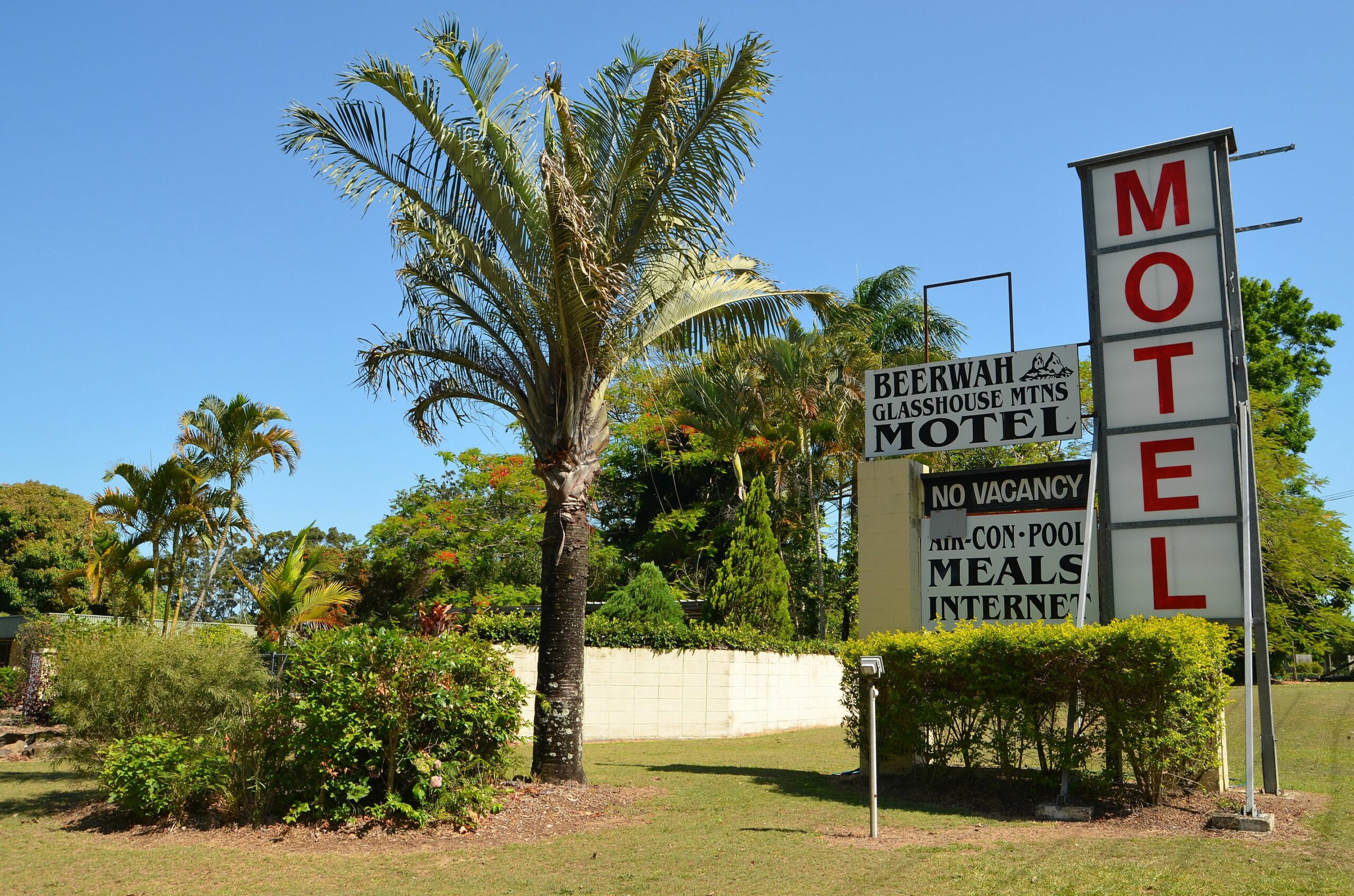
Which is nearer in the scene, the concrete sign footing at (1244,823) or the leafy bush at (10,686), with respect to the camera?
the concrete sign footing at (1244,823)

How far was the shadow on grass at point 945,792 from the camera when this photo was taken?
9953 millimetres

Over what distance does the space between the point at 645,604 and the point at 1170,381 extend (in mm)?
11380

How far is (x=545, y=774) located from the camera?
10.6 m

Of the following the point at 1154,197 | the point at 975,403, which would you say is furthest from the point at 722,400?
the point at 1154,197

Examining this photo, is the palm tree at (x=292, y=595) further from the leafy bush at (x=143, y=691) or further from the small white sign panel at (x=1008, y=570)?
the small white sign panel at (x=1008, y=570)

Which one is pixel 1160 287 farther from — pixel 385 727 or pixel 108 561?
pixel 108 561

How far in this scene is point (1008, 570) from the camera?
39.4 ft

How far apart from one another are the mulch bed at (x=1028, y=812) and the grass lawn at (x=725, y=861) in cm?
10

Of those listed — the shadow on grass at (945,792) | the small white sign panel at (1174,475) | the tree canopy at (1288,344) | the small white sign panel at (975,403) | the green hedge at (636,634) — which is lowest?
the shadow on grass at (945,792)

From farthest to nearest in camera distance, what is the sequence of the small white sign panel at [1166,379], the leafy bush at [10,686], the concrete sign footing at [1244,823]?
1. the leafy bush at [10,686]
2. the small white sign panel at [1166,379]
3. the concrete sign footing at [1244,823]

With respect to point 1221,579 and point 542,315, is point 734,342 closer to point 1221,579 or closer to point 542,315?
point 542,315

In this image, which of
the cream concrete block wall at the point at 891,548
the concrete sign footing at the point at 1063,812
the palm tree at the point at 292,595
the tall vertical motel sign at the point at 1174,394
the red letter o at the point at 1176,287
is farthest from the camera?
the palm tree at the point at 292,595

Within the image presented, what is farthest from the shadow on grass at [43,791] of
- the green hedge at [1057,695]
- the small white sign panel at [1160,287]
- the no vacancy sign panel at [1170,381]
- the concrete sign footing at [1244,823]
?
the small white sign panel at [1160,287]

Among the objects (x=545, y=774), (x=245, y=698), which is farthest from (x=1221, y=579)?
(x=245, y=698)
